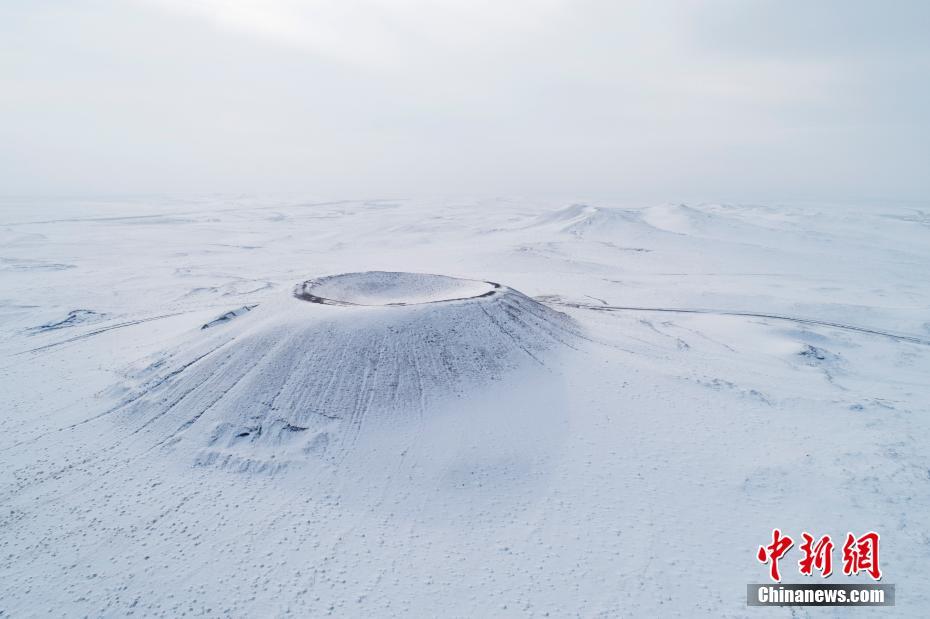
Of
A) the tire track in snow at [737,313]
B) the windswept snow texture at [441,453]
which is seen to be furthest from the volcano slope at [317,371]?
the tire track in snow at [737,313]

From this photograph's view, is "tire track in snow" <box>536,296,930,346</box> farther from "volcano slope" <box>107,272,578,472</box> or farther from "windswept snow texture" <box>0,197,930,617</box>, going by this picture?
"volcano slope" <box>107,272,578,472</box>

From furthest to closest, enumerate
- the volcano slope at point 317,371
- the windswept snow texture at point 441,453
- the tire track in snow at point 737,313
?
the tire track in snow at point 737,313, the volcano slope at point 317,371, the windswept snow texture at point 441,453

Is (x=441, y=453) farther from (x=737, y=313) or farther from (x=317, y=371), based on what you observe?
(x=737, y=313)

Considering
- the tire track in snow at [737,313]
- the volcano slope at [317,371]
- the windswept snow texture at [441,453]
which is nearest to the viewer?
the windswept snow texture at [441,453]

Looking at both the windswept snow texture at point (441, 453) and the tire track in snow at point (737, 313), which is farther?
the tire track in snow at point (737, 313)

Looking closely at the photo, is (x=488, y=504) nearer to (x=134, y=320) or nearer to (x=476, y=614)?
(x=476, y=614)

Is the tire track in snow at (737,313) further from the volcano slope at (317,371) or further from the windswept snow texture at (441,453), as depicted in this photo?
the volcano slope at (317,371)
